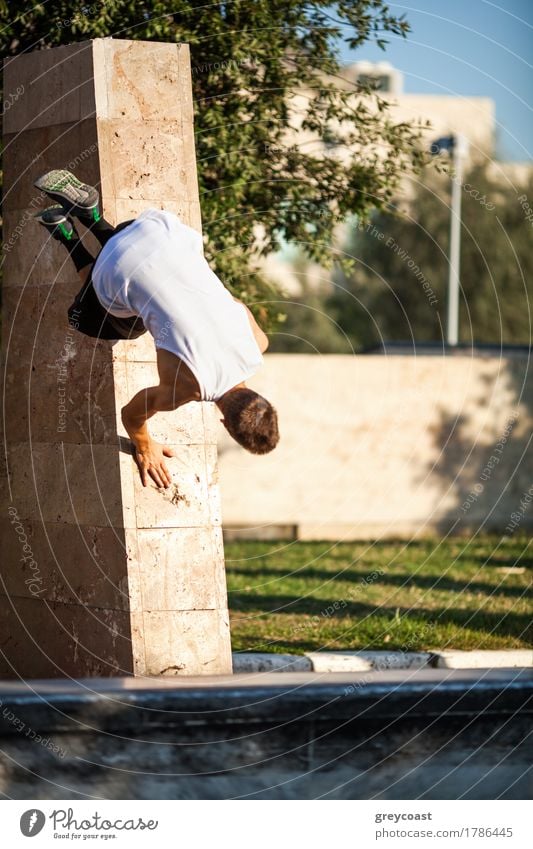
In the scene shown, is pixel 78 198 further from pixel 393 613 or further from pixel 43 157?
pixel 393 613

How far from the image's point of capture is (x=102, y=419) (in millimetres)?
6762

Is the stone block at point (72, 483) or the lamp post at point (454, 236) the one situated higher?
the lamp post at point (454, 236)

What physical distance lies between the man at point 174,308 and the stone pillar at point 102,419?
263 mm

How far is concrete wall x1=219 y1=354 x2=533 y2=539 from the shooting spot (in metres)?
18.0

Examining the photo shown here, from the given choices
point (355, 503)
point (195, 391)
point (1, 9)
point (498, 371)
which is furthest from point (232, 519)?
point (195, 391)

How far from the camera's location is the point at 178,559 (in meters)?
6.84

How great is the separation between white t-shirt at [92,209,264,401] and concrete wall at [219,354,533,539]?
1110 centimetres

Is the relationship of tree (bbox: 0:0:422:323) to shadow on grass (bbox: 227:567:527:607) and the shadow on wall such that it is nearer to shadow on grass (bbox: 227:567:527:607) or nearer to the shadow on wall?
shadow on grass (bbox: 227:567:527:607)

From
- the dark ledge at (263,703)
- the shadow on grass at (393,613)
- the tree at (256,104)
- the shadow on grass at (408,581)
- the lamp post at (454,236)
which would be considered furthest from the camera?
the lamp post at (454,236)

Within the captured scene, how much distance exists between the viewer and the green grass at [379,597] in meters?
8.92

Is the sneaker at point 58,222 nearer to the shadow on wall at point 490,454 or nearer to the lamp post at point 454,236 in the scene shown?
the lamp post at point 454,236

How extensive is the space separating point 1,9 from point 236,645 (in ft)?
16.9

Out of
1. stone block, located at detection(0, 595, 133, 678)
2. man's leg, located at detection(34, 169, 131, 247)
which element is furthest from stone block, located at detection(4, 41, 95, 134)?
stone block, located at detection(0, 595, 133, 678)

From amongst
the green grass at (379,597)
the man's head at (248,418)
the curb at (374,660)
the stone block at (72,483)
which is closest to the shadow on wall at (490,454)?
the green grass at (379,597)
